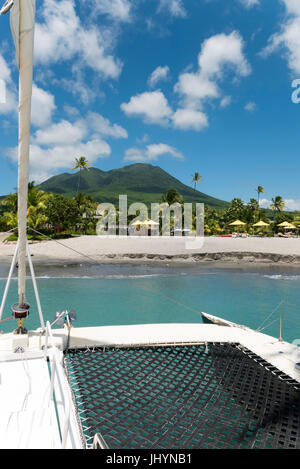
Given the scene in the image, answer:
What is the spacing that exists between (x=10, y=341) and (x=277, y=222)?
52.0m

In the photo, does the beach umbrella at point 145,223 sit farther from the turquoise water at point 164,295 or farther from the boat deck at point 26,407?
the boat deck at point 26,407

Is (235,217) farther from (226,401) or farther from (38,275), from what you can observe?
(226,401)

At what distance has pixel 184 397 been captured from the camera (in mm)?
4152

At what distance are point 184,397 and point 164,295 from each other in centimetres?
990

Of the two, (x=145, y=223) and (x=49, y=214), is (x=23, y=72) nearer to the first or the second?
(x=49, y=214)

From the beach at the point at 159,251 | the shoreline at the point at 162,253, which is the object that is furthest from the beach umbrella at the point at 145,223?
the shoreline at the point at 162,253

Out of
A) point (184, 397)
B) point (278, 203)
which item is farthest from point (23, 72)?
point (278, 203)

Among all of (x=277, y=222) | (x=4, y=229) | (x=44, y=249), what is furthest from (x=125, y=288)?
(x=277, y=222)

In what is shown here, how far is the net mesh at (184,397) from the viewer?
3285 mm

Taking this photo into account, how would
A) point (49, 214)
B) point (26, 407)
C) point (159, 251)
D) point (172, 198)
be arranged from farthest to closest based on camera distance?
point (172, 198)
point (49, 214)
point (159, 251)
point (26, 407)

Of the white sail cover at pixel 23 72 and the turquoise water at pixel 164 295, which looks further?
the turquoise water at pixel 164 295

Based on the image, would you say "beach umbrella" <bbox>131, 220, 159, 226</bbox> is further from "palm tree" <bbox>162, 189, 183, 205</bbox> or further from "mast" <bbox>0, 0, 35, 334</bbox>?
"mast" <bbox>0, 0, 35, 334</bbox>

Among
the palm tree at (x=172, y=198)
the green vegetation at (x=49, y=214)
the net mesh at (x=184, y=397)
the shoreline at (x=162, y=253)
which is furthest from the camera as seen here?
the palm tree at (x=172, y=198)
